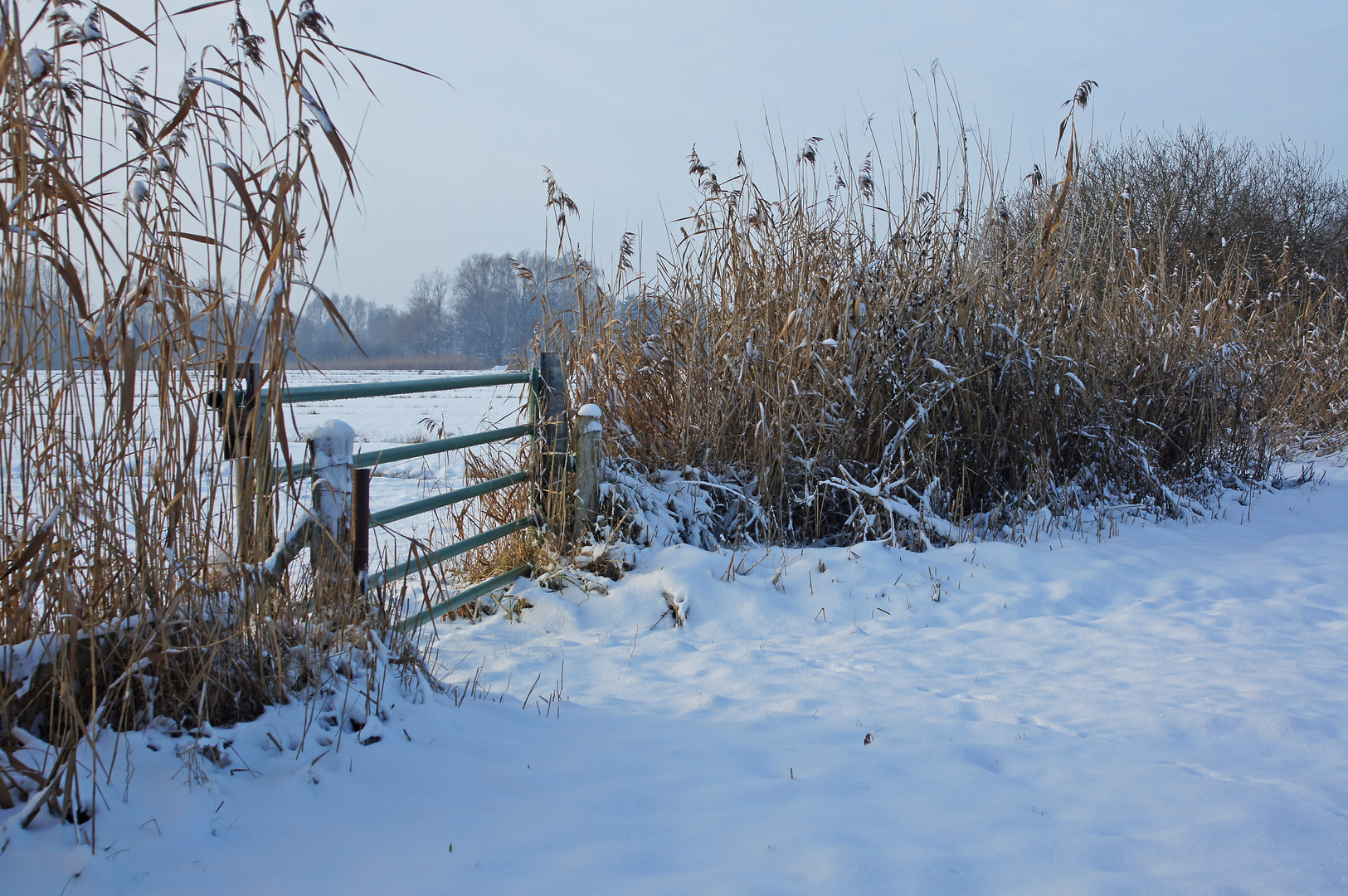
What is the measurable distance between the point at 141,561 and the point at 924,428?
13.3 ft

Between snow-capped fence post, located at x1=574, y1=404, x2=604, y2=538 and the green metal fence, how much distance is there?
0.12 meters

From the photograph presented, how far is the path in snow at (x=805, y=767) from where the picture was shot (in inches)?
64.6

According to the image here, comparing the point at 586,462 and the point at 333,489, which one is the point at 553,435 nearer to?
the point at 586,462

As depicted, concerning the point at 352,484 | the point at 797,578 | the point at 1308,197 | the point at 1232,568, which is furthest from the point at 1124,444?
the point at 1308,197

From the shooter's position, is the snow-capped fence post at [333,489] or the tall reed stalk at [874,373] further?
the tall reed stalk at [874,373]

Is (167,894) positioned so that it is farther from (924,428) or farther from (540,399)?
(924,428)

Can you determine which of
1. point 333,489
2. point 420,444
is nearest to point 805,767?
point 333,489

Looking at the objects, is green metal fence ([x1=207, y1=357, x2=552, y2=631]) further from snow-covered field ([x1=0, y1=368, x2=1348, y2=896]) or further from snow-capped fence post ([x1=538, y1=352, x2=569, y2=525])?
snow-covered field ([x1=0, y1=368, x2=1348, y2=896])

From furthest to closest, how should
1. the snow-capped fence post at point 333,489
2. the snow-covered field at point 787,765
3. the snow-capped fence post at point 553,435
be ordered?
1. the snow-capped fence post at point 553,435
2. the snow-capped fence post at point 333,489
3. the snow-covered field at point 787,765

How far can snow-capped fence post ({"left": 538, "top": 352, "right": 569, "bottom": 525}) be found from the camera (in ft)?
13.5

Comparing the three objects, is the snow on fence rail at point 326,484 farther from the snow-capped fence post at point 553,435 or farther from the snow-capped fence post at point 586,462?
the snow-capped fence post at point 586,462

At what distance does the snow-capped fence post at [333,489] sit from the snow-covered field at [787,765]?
17.1 inches

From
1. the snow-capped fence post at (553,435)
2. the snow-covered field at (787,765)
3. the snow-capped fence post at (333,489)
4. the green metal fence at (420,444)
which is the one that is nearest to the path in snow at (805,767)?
the snow-covered field at (787,765)

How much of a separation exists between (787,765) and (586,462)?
2.25 meters
